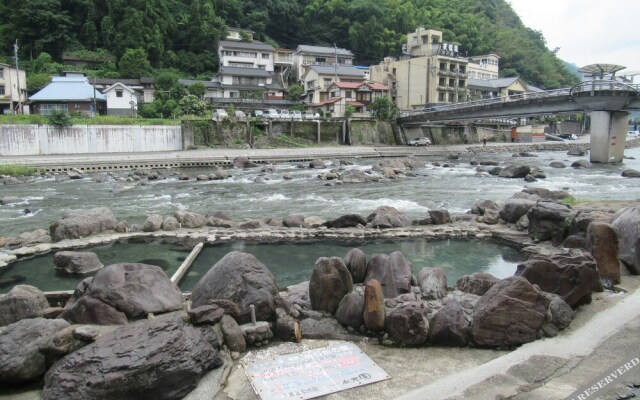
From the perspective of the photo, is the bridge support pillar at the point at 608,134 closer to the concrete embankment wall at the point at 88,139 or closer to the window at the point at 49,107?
the concrete embankment wall at the point at 88,139

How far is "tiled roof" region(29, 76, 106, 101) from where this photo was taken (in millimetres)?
46000

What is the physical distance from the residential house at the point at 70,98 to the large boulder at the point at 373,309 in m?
45.0

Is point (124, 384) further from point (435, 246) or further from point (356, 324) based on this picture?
point (435, 246)

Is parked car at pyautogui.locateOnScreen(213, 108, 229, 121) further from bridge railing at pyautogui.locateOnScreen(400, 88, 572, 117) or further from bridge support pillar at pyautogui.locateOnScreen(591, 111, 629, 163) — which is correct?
bridge support pillar at pyautogui.locateOnScreen(591, 111, 629, 163)

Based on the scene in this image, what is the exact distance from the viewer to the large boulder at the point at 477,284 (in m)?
8.59

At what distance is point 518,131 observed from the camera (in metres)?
70.9

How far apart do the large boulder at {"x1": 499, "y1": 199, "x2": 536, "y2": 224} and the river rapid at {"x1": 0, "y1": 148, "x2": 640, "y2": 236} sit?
3408 mm

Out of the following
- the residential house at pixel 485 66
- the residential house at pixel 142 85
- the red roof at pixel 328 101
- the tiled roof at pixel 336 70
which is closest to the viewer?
the residential house at pixel 142 85

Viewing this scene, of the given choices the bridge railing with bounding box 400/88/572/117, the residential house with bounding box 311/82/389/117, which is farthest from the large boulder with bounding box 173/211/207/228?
the residential house with bounding box 311/82/389/117

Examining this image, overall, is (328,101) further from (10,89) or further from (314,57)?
(10,89)

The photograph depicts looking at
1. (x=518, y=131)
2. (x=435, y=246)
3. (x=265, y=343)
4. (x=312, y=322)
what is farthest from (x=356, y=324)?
(x=518, y=131)

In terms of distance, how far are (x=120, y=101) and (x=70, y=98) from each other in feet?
15.4

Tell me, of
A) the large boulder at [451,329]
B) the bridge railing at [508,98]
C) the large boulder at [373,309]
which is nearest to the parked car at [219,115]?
the bridge railing at [508,98]

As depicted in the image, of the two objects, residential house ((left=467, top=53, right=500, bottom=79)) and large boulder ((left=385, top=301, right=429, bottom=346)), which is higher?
residential house ((left=467, top=53, right=500, bottom=79))
